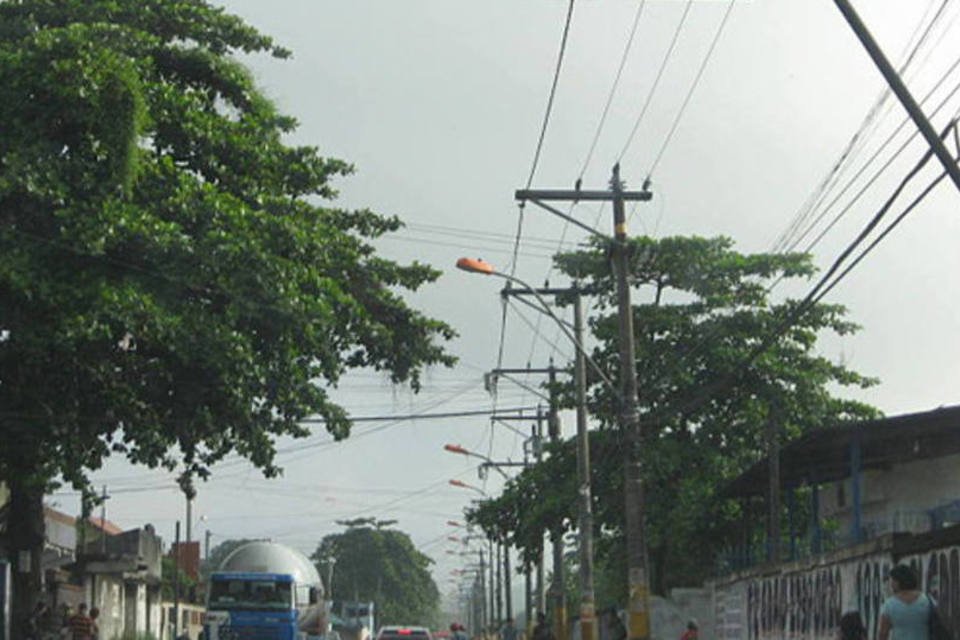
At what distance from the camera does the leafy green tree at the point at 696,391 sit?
38.6 metres

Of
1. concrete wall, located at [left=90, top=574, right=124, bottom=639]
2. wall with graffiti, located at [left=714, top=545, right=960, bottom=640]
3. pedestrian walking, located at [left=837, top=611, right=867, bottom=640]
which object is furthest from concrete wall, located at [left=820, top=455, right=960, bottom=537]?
concrete wall, located at [left=90, top=574, right=124, bottom=639]

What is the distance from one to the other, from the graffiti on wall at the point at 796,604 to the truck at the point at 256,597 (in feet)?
47.4

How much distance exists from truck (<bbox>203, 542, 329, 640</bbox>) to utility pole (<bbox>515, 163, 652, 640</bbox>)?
14.8 meters

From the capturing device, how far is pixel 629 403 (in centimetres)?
2545

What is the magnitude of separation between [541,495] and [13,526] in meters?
17.2

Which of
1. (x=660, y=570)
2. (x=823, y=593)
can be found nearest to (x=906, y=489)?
(x=823, y=593)

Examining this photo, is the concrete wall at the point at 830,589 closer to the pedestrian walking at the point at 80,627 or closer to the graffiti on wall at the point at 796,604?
the graffiti on wall at the point at 796,604

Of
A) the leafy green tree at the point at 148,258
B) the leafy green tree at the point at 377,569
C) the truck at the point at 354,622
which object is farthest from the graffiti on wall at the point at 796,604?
the leafy green tree at the point at 377,569

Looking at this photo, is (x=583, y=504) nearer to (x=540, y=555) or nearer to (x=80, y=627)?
(x=80, y=627)

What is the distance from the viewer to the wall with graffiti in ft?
52.3

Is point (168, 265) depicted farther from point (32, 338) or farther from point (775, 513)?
point (775, 513)

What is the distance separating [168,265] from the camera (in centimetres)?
2409

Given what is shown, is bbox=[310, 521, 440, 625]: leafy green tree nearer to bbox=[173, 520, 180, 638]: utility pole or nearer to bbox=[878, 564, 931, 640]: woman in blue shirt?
bbox=[173, 520, 180, 638]: utility pole

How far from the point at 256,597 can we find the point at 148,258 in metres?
16.4
